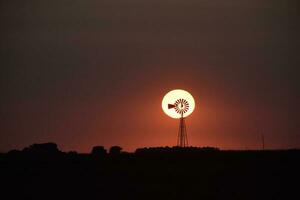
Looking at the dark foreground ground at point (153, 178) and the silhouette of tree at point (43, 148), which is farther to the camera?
the silhouette of tree at point (43, 148)

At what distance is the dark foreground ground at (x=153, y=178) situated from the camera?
44562 mm

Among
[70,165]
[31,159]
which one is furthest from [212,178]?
[31,159]

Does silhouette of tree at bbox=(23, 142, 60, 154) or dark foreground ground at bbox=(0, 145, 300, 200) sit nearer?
dark foreground ground at bbox=(0, 145, 300, 200)

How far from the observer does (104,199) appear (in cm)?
4309

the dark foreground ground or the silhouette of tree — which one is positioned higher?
the silhouette of tree

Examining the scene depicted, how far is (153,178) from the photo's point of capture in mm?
51812

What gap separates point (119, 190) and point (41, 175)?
10.0 meters

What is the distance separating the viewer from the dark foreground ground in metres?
44.6

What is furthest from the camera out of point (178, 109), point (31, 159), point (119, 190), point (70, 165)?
point (178, 109)

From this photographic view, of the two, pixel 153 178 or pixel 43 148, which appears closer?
pixel 153 178

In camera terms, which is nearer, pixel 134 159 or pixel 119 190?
pixel 119 190

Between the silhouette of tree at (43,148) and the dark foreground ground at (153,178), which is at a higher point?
the silhouette of tree at (43,148)

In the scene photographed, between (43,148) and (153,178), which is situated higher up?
(43,148)

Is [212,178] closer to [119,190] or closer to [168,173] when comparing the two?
[168,173]
